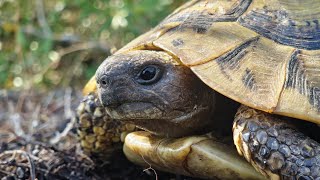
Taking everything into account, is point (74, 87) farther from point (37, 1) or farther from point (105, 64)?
point (105, 64)

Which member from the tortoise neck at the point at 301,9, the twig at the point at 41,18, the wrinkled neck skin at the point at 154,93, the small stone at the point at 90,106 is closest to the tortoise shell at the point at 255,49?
the tortoise neck at the point at 301,9

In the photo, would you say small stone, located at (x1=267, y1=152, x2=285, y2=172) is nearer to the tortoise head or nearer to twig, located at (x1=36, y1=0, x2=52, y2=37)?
the tortoise head

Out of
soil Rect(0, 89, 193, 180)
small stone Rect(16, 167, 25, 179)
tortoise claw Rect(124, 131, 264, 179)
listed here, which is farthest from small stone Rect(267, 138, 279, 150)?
small stone Rect(16, 167, 25, 179)

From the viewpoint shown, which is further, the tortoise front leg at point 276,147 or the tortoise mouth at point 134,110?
the tortoise mouth at point 134,110

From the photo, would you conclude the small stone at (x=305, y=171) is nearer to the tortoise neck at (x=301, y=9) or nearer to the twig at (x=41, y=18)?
the tortoise neck at (x=301, y=9)

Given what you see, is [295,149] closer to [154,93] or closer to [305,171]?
[305,171]

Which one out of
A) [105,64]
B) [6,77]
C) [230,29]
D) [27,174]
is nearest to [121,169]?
[27,174]

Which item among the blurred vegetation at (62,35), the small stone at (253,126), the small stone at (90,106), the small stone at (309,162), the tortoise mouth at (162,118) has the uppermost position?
the blurred vegetation at (62,35)
